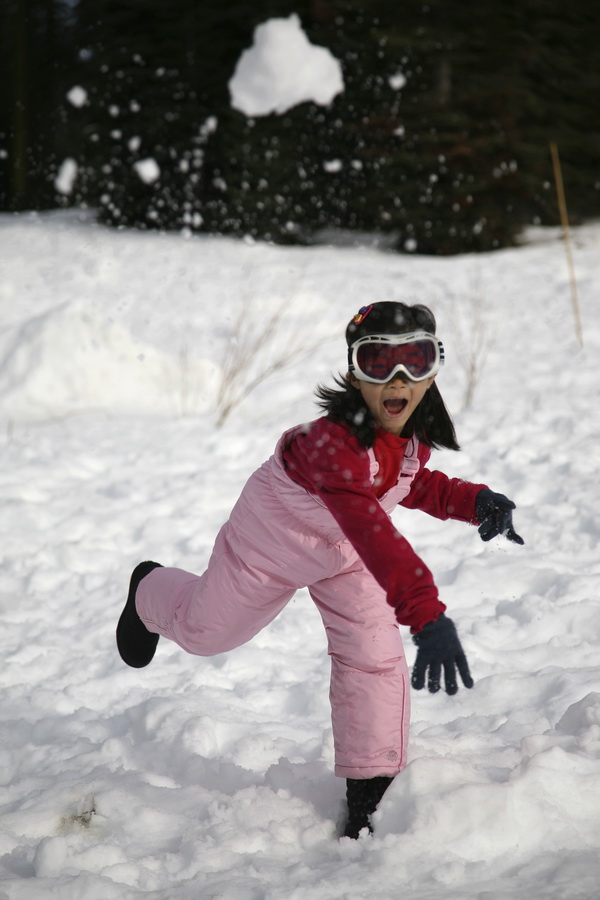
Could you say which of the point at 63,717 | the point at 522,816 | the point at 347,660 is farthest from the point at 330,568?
the point at 63,717

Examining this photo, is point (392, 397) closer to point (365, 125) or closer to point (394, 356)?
point (394, 356)

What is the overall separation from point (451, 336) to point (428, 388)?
4277 mm

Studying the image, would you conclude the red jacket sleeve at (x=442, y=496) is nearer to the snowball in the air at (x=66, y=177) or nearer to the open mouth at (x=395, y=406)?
the open mouth at (x=395, y=406)

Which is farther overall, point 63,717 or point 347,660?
point 63,717

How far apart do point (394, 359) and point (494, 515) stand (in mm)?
455

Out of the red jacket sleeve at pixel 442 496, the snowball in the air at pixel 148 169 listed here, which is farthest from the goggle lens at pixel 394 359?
the snowball in the air at pixel 148 169

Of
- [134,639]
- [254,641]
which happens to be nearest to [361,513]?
[134,639]

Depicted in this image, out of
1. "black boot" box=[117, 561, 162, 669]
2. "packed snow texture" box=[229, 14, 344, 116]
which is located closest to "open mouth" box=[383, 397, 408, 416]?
"black boot" box=[117, 561, 162, 669]

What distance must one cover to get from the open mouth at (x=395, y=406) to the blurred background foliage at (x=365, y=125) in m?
7.78

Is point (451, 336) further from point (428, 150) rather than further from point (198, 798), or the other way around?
point (198, 798)

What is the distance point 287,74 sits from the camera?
959 cm

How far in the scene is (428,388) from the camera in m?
1.95

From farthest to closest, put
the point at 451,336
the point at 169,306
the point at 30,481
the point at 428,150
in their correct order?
1. the point at 428,150
2. the point at 169,306
3. the point at 451,336
4. the point at 30,481

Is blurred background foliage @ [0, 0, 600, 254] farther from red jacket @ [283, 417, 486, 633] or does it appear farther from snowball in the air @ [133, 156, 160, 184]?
red jacket @ [283, 417, 486, 633]
